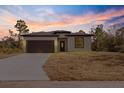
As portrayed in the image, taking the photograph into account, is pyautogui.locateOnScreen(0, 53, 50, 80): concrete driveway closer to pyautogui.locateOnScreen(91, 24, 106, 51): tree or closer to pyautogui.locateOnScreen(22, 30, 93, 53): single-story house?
pyautogui.locateOnScreen(91, 24, 106, 51): tree

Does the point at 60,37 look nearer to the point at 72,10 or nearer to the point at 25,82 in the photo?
the point at 72,10

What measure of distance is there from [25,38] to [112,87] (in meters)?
21.2

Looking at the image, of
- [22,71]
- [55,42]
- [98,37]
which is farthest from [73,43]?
[22,71]

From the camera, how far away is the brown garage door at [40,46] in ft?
93.8

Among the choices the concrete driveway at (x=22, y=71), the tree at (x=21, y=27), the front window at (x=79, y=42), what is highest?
the tree at (x=21, y=27)

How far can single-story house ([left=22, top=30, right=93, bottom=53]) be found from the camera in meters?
28.4

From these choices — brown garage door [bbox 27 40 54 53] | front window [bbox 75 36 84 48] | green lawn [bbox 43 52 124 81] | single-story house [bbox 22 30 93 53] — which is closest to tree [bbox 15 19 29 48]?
single-story house [bbox 22 30 93 53]

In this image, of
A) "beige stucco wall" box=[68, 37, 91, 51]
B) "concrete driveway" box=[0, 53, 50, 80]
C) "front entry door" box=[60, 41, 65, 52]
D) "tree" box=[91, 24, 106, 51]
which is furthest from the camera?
"front entry door" box=[60, 41, 65, 52]

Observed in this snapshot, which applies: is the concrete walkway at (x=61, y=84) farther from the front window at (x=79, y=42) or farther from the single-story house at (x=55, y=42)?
the front window at (x=79, y=42)

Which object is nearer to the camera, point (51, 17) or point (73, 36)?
point (51, 17)

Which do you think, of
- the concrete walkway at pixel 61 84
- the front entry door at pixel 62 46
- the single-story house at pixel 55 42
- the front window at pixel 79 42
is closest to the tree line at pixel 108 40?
the single-story house at pixel 55 42

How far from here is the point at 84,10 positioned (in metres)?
23.2
